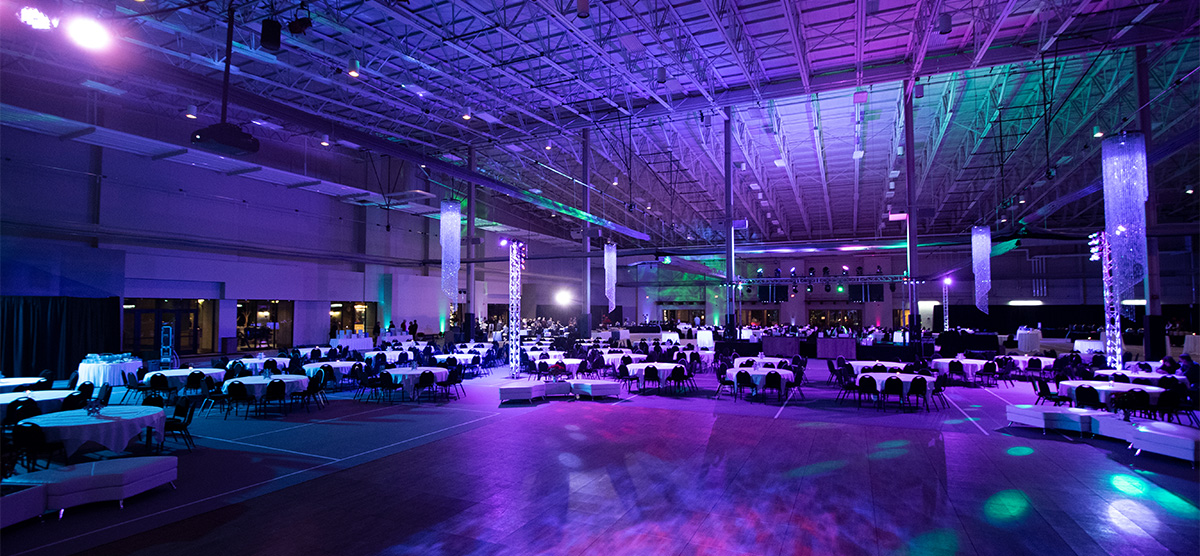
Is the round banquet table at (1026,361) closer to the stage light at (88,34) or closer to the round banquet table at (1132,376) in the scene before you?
the round banquet table at (1132,376)

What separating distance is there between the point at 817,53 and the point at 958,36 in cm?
282

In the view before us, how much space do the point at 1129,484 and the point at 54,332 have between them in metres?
19.8

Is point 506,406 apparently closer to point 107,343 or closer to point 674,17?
point 674,17

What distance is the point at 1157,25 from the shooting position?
11.6 m

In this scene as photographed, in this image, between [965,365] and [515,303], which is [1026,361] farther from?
[515,303]

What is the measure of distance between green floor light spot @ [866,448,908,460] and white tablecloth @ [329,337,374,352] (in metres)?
16.6

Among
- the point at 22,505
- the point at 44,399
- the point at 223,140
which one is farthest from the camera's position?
the point at 44,399

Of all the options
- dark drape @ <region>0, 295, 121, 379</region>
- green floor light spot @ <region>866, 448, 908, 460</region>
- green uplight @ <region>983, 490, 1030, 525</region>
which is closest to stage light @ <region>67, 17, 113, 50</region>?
dark drape @ <region>0, 295, 121, 379</region>

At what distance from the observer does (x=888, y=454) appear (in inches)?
278

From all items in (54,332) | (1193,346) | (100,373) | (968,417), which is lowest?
(968,417)

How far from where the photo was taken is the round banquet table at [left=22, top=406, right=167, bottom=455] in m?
6.18

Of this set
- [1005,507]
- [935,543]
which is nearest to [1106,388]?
[1005,507]

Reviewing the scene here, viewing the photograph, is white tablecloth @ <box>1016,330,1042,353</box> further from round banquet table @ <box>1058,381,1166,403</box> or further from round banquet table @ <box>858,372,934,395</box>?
round banquet table @ <box>858,372,934,395</box>

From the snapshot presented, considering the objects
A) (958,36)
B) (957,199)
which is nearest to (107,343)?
(958,36)
